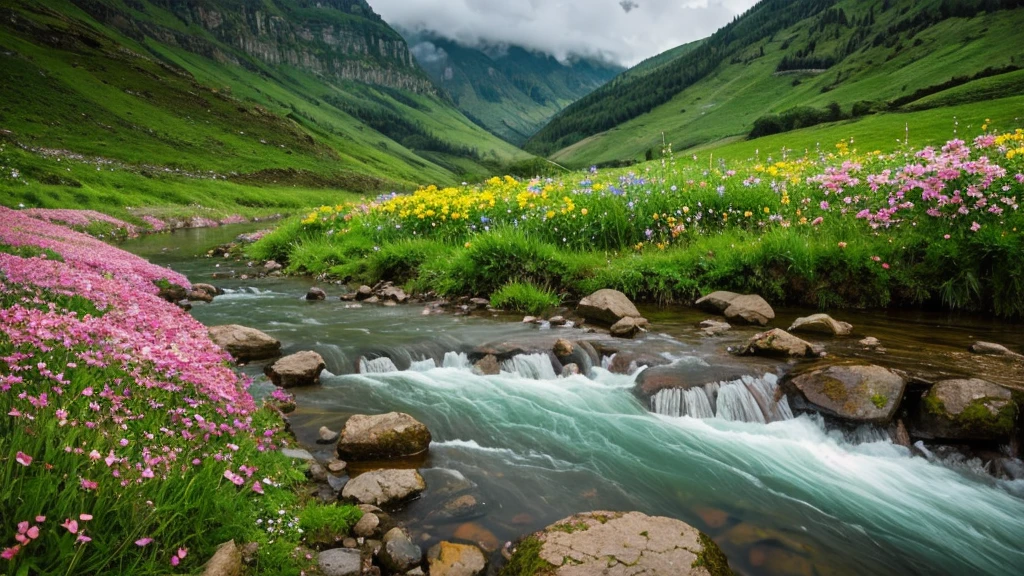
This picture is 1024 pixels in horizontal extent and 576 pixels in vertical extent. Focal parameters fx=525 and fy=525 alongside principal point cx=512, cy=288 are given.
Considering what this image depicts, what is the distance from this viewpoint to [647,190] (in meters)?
13.5

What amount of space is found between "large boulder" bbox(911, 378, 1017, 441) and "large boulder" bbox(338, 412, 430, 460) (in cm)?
551

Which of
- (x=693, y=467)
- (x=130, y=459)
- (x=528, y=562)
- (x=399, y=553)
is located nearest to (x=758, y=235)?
(x=693, y=467)

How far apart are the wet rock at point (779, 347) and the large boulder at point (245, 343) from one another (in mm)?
7278

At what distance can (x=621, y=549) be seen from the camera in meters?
3.57

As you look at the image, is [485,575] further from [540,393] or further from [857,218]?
[857,218]

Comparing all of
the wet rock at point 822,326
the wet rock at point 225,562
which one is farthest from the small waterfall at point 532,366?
the wet rock at point 225,562

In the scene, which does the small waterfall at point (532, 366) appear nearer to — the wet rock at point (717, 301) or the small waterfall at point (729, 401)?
the small waterfall at point (729, 401)

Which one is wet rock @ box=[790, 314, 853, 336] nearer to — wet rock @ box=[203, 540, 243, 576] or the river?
the river

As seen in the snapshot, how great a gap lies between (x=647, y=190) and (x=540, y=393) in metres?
7.88

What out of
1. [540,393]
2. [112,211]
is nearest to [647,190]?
[540,393]

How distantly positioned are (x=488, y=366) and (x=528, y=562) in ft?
15.6

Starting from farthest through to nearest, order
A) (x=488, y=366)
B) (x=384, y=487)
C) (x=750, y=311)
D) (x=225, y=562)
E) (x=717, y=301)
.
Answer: (x=717, y=301)
(x=750, y=311)
(x=488, y=366)
(x=384, y=487)
(x=225, y=562)

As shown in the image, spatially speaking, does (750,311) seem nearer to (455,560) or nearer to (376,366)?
(376,366)

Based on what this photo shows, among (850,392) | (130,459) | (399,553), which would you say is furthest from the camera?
(850,392)
